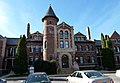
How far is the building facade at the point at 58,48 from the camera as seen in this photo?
34.3 m

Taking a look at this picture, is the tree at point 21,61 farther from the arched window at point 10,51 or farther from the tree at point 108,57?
the tree at point 108,57

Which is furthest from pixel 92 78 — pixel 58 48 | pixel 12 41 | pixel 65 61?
pixel 12 41

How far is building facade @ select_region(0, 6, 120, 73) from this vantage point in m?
34.3

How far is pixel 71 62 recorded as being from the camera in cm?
3391

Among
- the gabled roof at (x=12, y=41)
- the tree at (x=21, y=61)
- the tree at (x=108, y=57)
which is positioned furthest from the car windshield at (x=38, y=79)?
the gabled roof at (x=12, y=41)

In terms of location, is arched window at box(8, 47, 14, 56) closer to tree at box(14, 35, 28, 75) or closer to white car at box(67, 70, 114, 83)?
tree at box(14, 35, 28, 75)

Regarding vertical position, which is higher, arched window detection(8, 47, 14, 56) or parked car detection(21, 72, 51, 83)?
arched window detection(8, 47, 14, 56)

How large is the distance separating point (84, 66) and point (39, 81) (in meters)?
31.3

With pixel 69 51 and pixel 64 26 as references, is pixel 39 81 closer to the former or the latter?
pixel 69 51

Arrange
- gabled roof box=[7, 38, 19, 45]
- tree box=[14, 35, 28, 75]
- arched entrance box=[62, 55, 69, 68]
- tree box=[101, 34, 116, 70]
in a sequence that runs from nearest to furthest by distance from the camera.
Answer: tree box=[14, 35, 28, 75] < arched entrance box=[62, 55, 69, 68] < tree box=[101, 34, 116, 70] < gabled roof box=[7, 38, 19, 45]

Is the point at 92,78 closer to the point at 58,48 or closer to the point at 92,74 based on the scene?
the point at 92,74

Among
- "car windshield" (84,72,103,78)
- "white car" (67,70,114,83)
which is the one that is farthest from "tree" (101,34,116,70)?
"car windshield" (84,72,103,78)

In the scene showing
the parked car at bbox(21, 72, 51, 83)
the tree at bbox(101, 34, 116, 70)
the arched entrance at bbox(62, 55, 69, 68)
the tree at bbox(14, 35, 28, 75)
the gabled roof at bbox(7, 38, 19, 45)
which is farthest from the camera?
the gabled roof at bbox(7, 38, 19, 45)

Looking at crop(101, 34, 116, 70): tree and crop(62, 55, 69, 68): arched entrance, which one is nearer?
crop(62, 55, 69, 68): arched entrance
